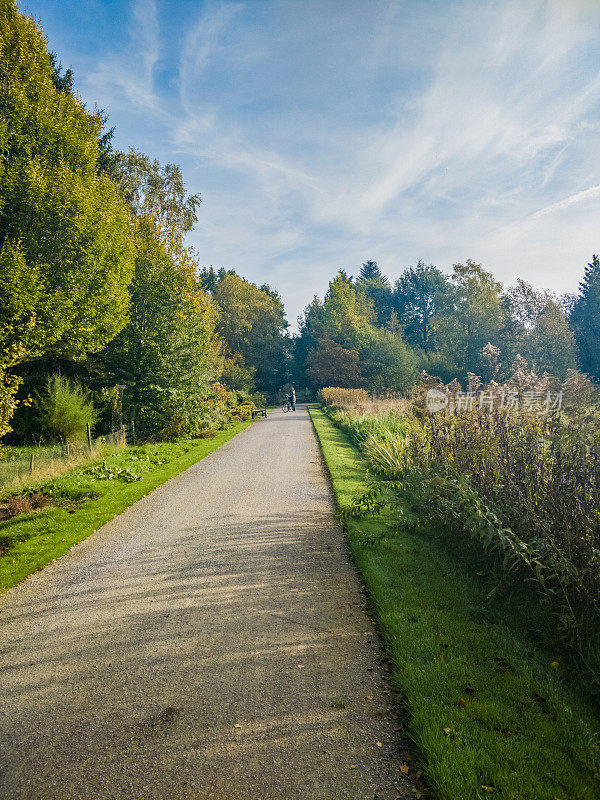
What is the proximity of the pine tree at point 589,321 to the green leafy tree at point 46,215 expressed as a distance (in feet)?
134

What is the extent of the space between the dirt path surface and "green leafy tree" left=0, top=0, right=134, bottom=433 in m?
7.99

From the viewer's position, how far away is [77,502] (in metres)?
7.66

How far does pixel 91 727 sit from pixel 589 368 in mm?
47068

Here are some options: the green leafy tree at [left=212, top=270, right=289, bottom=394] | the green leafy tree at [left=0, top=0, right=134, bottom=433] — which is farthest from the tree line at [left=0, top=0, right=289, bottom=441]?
the green leafy tree at [left=212, top=270, right=289, bottom=394]

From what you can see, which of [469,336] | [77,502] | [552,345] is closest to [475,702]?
[77,502]

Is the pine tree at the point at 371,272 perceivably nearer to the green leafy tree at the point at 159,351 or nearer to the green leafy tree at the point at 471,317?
the green leafy tree at the point at 471,317

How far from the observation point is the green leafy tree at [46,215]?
11.1 metres

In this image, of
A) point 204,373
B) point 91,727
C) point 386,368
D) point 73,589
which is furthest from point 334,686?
point 386,368

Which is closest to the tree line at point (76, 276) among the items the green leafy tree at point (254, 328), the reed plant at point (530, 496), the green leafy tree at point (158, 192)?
the green leafy tree at point (158, 192)

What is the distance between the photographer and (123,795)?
2.20m

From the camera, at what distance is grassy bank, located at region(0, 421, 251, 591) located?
549cm

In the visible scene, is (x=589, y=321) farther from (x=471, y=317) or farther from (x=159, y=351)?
(x=159, y=351)

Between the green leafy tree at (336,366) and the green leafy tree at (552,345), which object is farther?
the green leafy tree at (336,366)

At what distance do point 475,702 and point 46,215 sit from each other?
1400 centimetres
